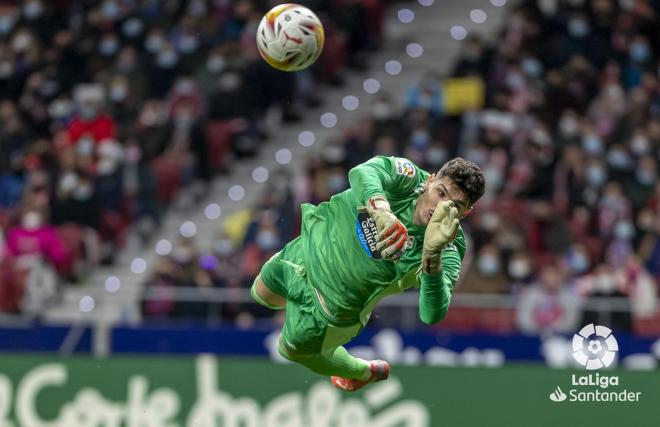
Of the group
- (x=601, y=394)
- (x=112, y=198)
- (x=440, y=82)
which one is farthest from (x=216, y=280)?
(x=601, y=394)

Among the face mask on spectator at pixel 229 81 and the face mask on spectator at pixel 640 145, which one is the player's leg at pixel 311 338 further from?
the face mask on spectator at pixel 229 81

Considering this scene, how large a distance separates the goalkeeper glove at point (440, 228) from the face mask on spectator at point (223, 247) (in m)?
10.2

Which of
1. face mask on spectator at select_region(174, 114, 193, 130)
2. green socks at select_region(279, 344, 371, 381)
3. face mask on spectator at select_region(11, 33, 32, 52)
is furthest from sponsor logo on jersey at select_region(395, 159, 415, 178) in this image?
face mask on spectator at select_region(11, 33, 32, 52)

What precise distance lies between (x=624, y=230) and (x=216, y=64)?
22.8 feet

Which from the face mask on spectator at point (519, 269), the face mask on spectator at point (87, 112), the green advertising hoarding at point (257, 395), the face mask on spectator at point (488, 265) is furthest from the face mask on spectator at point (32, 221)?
the green advertising hoarding at point (257, 395)

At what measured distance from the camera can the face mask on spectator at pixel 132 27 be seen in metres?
22.6

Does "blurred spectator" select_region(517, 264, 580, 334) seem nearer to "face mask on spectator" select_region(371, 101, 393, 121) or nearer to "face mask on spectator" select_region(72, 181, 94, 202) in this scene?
"face mask on spectator" select_region(371, 101, 393, 121)

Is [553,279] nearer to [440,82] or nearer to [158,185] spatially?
[440,82]

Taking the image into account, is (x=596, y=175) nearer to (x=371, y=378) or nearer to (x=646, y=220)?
(x=646, y=220)

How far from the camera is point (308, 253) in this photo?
923 centimetres

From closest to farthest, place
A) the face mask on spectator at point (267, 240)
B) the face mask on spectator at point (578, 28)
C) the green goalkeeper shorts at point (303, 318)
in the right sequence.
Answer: the green goalkeeper shorts at point (303, 318), the face mask on spectator at point (267, 240), the face mask on spectator at point (578, 28)

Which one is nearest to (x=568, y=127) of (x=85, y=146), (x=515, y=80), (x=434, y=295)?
A: (x=515, y=80)

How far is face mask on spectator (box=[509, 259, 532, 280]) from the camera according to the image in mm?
16672

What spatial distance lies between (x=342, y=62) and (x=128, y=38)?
3277 millimetres
